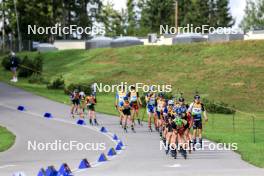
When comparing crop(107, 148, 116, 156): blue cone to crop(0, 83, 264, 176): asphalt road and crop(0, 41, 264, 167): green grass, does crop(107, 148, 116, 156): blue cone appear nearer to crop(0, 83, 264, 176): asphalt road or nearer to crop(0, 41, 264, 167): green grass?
crop(0, 83, 264, 176): asphalt road

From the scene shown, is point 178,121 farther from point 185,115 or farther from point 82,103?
point 82,103

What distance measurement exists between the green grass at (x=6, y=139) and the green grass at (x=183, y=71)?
1001 centimetres

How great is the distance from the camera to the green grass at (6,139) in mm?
28875

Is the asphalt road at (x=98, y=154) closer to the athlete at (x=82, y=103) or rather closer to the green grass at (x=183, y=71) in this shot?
the athlete at (x=82, y=103)

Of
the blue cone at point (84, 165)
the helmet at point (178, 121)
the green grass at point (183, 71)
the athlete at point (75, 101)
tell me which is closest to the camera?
the blue cone at point (84, 165)

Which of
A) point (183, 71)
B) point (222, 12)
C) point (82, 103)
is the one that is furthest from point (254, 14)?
point (82, 103)

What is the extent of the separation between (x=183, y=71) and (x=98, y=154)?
35.2 meters

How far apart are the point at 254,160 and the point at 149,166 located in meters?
3.76

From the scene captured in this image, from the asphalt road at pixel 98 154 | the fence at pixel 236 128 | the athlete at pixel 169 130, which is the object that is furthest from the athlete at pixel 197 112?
the fence at pixel 236 128

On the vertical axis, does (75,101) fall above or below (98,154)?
above

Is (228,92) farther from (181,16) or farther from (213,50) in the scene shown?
(181,16)

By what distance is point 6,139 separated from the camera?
102 ft

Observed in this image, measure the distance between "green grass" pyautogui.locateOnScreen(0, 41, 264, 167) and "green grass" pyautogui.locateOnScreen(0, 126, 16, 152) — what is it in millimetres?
10014

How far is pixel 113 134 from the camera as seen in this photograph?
32094 mm
